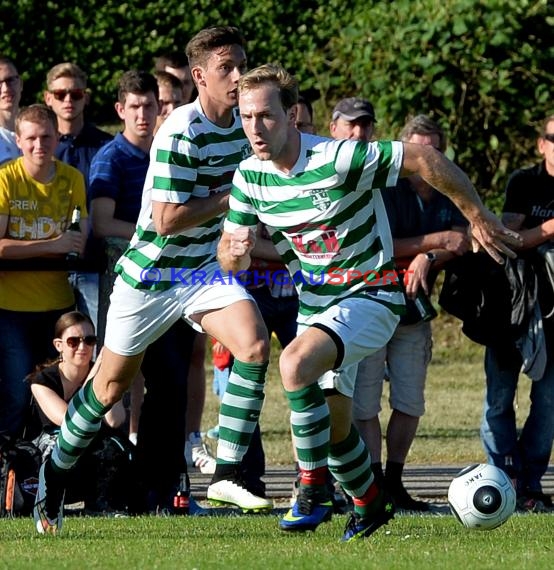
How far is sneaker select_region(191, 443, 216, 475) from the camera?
11.1 metres

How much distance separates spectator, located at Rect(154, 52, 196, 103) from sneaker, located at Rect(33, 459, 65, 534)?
4.00 metres

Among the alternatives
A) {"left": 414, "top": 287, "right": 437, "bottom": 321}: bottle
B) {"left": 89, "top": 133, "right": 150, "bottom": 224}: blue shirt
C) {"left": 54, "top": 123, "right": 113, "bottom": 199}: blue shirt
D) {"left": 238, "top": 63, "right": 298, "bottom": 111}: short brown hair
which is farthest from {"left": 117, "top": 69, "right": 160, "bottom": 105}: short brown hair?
{"left": 238, "top": 63, "right": 298, "bottom": 111}: short brown hair

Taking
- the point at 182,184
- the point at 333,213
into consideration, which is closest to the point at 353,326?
the point at 333,213

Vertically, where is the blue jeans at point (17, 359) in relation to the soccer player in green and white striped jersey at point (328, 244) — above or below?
below

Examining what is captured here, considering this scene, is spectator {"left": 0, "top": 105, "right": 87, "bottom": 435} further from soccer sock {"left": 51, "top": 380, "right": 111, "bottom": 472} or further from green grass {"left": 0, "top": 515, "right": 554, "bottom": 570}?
soccer sock {"left": 51, "top": 380, "right": 111, "bottom": 472}

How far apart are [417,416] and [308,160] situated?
2.97 meters

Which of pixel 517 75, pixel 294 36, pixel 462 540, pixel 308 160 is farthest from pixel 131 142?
pixel 294 36

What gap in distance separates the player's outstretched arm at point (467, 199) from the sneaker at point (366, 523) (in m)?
1.38

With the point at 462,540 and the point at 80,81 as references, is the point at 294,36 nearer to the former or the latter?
the point at 80,81

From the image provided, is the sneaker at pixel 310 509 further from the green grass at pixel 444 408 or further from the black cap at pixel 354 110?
the green grass at pixel 444 408

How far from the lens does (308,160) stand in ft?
23.5

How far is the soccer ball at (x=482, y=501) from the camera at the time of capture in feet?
24.5

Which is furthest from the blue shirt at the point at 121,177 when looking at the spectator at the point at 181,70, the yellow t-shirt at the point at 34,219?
the spectator at the point at 181,70

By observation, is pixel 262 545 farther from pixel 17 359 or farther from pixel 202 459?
pixel 202 459
